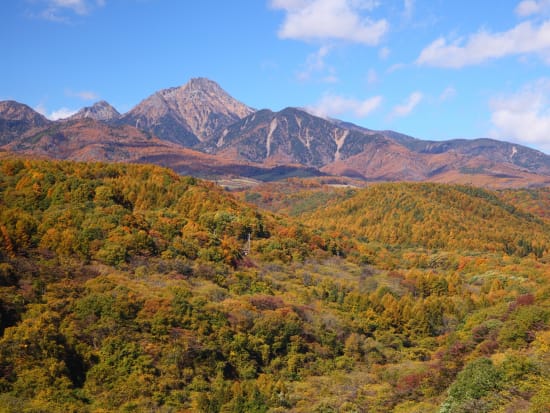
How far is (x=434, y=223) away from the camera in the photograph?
151250 mm

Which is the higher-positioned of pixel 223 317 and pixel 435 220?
pixel 435 220

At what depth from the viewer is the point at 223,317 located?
50.2m

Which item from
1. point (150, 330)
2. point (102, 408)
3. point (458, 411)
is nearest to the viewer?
point (458, 411)

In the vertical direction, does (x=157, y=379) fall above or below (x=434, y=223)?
below

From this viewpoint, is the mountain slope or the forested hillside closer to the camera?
the forested hillside

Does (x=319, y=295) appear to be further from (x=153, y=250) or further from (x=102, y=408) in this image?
(x=102, y=408)

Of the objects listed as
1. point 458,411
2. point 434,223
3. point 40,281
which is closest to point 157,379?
point 40,281

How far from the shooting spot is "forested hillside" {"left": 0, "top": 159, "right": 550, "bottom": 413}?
37438 mm

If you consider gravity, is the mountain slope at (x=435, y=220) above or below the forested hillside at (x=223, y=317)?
above

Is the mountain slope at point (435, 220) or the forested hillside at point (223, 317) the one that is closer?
the forested hillside at point (223, 317)

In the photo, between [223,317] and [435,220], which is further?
[435,220]

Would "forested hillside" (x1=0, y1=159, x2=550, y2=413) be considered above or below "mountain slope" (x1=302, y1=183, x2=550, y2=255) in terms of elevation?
below

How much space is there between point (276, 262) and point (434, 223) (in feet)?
261

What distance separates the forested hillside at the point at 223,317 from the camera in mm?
37438
